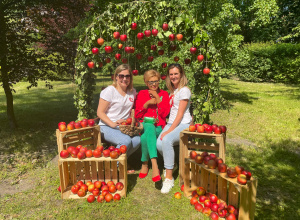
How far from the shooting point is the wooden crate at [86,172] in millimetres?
3371

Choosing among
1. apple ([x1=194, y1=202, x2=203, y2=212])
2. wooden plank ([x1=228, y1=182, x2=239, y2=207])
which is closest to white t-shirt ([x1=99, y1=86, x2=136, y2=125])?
apple ([x1=194, y1=202, x2=203, y2=212])

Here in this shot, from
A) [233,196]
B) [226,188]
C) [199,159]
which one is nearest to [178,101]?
[199,159]

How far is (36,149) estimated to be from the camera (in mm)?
5477

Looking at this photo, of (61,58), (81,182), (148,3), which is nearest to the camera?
(81,182)

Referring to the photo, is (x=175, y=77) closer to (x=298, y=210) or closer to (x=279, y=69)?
(x=298, y=210)

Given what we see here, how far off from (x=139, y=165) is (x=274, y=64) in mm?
16995

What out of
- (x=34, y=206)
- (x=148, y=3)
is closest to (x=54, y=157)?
(x=34, y=206)

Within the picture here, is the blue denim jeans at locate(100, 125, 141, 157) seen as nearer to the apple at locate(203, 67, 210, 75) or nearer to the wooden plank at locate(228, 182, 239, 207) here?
the apple at locate(203, 67, 210, 75)

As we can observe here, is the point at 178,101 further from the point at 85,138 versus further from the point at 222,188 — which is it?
the point at 85,138

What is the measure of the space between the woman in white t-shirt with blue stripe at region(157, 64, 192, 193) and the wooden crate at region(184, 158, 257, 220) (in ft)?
1.08

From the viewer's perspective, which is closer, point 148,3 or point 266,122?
point 148,3

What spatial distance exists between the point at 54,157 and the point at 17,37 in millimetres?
3199

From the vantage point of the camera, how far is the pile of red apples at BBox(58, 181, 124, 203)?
3.34 metres

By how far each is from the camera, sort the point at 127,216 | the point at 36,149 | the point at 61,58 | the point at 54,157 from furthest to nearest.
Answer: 1. the point at 61,58
2. the point at 36,149
3. the point at 54,157
4. the point at 127,216
